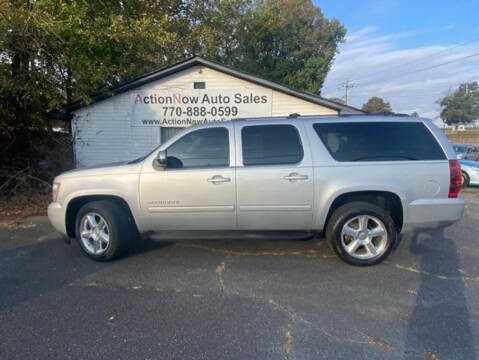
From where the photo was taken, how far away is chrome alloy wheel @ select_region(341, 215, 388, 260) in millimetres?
3799

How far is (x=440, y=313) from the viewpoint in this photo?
2.85 metres

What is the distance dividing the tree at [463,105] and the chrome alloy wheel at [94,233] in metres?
→ 71.7

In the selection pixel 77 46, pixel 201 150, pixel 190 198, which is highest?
pixel 77 46

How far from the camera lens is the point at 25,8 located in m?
6.89

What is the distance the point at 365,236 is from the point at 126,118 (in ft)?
29.7

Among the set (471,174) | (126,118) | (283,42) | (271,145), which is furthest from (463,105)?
(271,145)

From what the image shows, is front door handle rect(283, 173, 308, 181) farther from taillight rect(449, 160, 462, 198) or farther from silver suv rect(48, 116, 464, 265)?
taillight rect(449, 160, 462, 198)

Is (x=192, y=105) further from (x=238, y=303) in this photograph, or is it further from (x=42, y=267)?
(x=238, y=303)

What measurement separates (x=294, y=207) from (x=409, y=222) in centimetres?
145

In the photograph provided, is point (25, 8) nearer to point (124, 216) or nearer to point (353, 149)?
point (124, 216)

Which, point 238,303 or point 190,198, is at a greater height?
point 190,198

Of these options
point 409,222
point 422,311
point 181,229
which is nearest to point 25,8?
point 181,229

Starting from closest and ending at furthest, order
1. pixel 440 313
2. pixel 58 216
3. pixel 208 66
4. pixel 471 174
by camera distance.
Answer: pixel 440 313, pixel 58 216, pixel 471 174, pixel 208 66

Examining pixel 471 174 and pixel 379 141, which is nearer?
pixel 379 141
